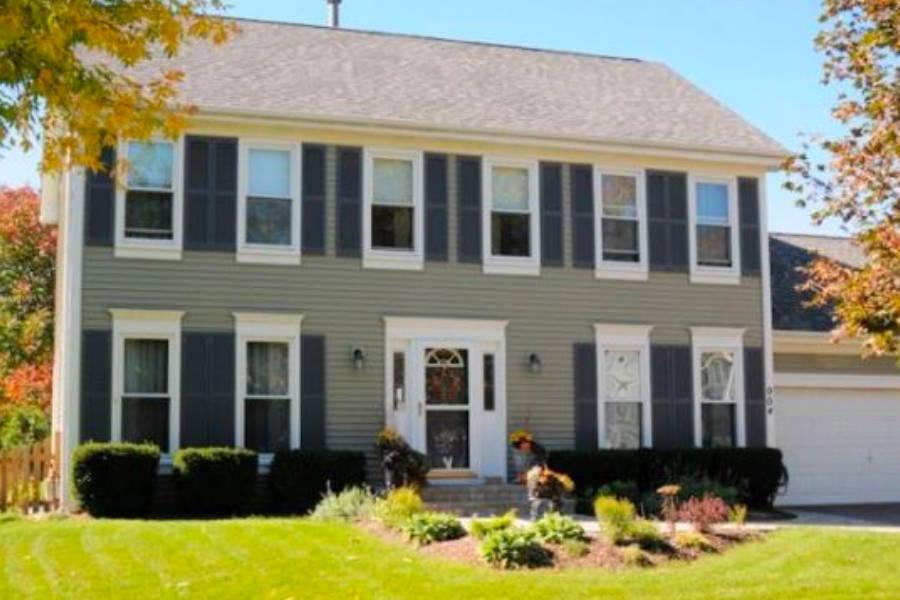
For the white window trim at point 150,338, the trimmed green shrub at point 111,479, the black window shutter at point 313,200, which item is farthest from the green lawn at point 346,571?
the black window shutter at point 313,200

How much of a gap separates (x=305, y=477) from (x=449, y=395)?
2925 millimetres

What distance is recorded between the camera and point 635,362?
2014cm

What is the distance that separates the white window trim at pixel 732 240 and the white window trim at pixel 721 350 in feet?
2.86

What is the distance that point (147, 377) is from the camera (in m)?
17.7

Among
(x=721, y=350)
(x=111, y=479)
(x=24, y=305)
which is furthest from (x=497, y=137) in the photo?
(x=24, y=305)

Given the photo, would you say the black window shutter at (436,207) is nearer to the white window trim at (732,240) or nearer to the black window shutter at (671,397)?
the black window shutter at (671,397)

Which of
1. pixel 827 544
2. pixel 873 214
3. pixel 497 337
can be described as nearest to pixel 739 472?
pixel 497 337

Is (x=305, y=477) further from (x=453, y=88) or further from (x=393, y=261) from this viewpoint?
(x=453, y=88)

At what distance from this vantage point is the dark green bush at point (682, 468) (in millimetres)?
18688

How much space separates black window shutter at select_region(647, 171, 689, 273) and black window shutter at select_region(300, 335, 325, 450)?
231 inches

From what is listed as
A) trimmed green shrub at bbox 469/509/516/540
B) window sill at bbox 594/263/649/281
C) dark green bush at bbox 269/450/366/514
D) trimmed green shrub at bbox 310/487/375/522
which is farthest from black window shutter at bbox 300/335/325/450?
trimmed green shrub at bbox 469/509/516/540

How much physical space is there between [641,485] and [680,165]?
18.1 feet

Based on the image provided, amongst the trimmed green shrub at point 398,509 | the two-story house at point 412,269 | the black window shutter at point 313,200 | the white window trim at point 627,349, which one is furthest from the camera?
the white window trim at point 627,349

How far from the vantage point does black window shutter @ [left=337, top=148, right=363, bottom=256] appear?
61.5ft
